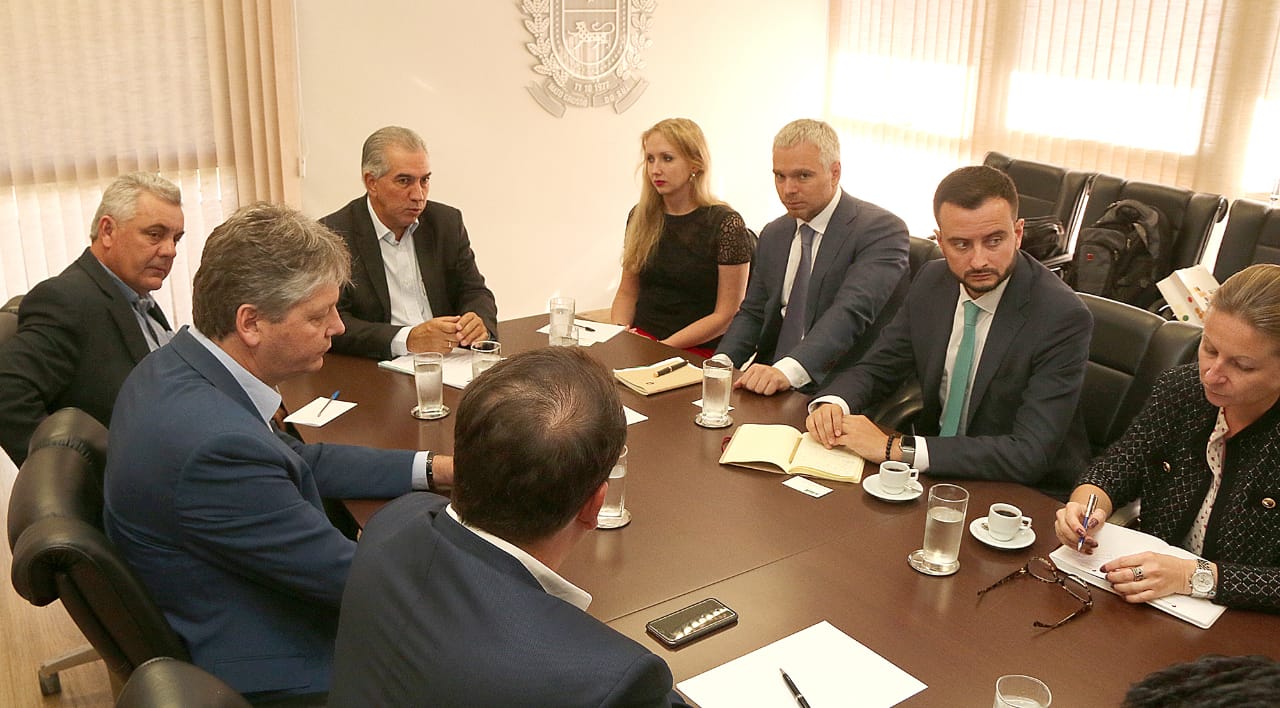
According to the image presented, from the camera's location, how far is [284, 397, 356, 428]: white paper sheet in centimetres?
261

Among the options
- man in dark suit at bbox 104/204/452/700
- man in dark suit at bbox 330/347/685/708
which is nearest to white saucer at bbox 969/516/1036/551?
man in dark suit at bbox 330/347/685/708

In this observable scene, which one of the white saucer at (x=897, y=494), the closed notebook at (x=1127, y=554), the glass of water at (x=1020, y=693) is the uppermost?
the glass of water at (x=1020, y=693)

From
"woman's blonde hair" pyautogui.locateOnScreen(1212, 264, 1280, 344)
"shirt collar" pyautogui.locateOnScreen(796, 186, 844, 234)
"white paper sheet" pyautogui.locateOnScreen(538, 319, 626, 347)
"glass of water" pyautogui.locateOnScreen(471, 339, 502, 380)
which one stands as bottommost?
"white paper sheet" pyautogui.locateOnScreen(538, 319, 626, 347)

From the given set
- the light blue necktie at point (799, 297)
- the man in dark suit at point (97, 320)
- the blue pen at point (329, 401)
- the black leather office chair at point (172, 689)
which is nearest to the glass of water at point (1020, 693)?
the black leather office chair at point (172, 689)

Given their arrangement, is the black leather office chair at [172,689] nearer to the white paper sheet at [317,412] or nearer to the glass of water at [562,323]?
the white paper sheet at [317,412]

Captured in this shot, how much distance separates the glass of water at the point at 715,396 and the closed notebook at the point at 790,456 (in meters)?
0.10

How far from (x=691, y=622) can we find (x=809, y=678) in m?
0.23

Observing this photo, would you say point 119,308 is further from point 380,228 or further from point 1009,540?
point 1009,540

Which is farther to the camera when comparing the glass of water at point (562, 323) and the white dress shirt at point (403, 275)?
the white dress shirt at point (403, 275)

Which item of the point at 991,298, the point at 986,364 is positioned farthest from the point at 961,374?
the point at 991,298

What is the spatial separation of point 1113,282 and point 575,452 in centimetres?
385

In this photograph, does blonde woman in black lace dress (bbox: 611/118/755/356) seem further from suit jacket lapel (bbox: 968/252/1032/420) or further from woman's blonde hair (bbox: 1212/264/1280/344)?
woman's blonde hair (bbox: 1212/264/1280/344)

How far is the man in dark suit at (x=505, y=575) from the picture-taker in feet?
3.78

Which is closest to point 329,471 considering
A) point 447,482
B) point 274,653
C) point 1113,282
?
point 447,482
